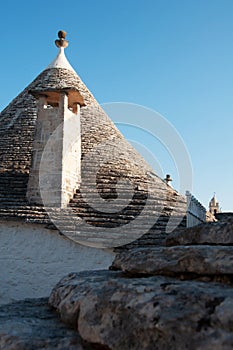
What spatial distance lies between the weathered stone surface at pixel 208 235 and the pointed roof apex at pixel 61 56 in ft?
38.6

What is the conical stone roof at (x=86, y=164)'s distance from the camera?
8.76 m

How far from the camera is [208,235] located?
2148 mm

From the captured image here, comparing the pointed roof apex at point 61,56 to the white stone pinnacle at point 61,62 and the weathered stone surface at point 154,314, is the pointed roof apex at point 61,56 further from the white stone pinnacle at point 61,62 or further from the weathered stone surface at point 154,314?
the weathered stone surface at point 154,314

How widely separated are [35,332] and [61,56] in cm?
1285

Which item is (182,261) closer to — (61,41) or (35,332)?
(35,332)

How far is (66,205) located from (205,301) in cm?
771

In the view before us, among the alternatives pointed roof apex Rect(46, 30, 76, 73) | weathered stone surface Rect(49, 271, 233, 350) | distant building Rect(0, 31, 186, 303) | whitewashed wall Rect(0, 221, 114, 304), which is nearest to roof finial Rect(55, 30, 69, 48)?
pointed roof apex Rect(46, 30, 76, 73)

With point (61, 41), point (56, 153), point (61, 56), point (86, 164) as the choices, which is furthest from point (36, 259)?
point (61, 41)

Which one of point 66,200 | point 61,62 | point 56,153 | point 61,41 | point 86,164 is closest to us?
point 66,200

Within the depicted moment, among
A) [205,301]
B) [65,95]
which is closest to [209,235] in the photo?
[205,301]

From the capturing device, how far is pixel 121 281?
176 cm

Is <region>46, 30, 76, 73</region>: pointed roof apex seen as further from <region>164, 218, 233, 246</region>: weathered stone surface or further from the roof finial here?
<region>164, 218, 233, 246</region>: weathered stone surface

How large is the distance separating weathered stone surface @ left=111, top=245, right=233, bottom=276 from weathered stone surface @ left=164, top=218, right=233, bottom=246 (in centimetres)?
23

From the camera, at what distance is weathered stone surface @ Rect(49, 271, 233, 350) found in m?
1.29
